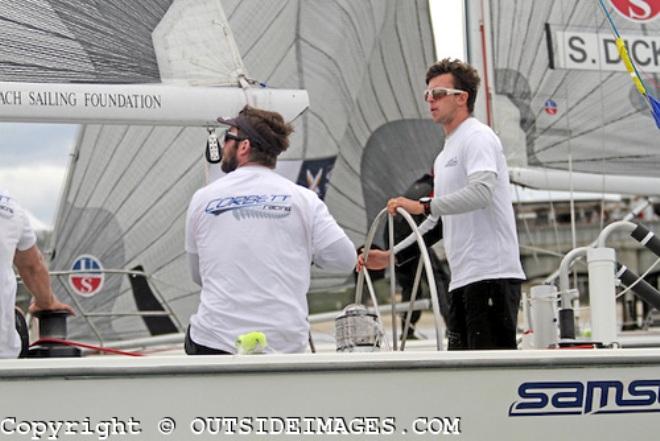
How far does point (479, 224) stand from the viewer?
404 centimetres

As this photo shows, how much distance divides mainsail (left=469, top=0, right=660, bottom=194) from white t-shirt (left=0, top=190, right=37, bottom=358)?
12.1 ft

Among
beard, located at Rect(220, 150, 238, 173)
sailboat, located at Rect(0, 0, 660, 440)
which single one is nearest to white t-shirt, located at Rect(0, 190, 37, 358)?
sailboat, located at Rect(0, 0, 660, 440)

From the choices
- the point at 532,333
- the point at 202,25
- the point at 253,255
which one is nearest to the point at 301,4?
the point at 202,25

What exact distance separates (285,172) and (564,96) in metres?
1.54

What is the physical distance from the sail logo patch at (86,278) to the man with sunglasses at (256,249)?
365cm

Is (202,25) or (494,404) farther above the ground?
(202,25)

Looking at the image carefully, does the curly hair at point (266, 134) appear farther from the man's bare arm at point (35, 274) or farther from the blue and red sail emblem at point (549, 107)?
the blue and red sail emblem at point (549, 107)

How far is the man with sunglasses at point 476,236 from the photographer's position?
154 inches

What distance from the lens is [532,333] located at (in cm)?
434

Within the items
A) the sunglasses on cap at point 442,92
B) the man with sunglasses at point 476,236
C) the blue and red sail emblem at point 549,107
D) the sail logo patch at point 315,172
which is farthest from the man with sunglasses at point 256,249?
the blue and red sail emblem at point 549,107

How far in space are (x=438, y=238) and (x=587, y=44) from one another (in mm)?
2673

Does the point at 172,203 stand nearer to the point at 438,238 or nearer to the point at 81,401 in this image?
the point at 438,238

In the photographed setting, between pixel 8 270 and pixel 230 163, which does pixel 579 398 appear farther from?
pixel 8 270

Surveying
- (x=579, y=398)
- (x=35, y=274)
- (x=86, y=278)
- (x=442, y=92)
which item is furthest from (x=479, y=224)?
(x=86, y=278)
